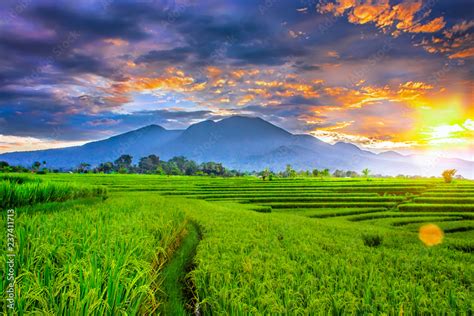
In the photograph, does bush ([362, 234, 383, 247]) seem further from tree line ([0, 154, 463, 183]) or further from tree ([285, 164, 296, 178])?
tree line ([0, 154, 463, 183])

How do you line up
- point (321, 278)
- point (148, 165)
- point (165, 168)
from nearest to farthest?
1. point (321, 278)
2. point (165, 168)
3. point (148, 165)

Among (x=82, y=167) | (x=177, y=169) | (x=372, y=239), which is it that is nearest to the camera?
(x=372, y=239)

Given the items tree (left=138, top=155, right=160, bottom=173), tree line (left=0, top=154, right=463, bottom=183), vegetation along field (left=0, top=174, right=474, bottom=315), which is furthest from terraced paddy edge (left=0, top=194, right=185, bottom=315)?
tree (left=138, top=155, right=160, bottom=173)

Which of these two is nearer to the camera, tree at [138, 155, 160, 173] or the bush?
the bush

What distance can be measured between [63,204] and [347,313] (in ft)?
51.4

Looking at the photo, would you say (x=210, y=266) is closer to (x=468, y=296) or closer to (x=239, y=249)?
(x=239, y=249)

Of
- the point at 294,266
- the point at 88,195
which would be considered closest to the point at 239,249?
the point at 294,266

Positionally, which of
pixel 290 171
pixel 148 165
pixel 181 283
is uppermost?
pixel 148 165

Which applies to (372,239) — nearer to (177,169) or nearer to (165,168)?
(177,169)

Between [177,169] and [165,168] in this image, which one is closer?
[177,169]

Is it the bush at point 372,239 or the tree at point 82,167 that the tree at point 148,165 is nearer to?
the tree at point 82,167

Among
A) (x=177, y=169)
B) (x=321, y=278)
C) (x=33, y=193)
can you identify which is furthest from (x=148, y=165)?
(x=321, y=278)

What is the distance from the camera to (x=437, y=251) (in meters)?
7.92

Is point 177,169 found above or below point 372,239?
above
